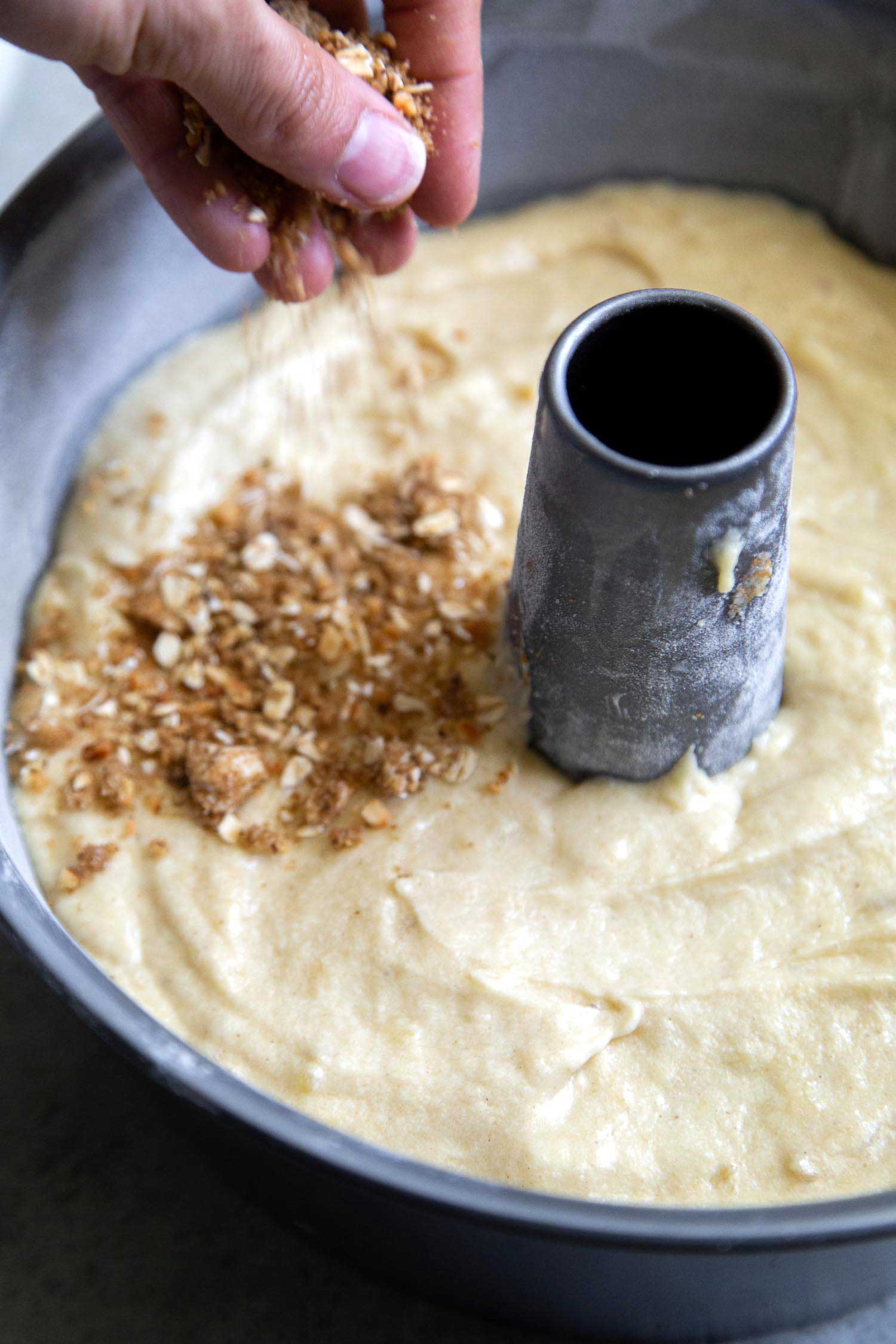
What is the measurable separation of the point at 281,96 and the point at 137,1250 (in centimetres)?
114

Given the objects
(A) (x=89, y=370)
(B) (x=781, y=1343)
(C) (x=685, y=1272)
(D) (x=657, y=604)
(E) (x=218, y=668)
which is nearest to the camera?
(C) (x=685, y=1272)

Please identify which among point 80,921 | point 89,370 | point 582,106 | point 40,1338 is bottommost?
point 40,1338

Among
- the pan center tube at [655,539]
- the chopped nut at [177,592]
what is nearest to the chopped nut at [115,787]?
the chopped nut at [177,592]

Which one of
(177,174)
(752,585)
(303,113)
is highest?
(303,113)

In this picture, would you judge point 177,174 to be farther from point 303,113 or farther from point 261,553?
point 261,553

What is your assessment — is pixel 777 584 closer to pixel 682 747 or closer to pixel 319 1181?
pixel 682 747

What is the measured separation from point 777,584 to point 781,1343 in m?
0.75

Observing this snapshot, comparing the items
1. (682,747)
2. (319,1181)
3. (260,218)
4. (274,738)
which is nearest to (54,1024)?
(274,738)

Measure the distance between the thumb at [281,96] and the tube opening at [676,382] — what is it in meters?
0.28

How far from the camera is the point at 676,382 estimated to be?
1.24 meters

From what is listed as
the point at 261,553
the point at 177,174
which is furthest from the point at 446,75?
the point at 261,553

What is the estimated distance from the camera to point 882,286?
1.80 meters

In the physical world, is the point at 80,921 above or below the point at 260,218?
below

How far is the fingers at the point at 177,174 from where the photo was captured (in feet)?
4.39
